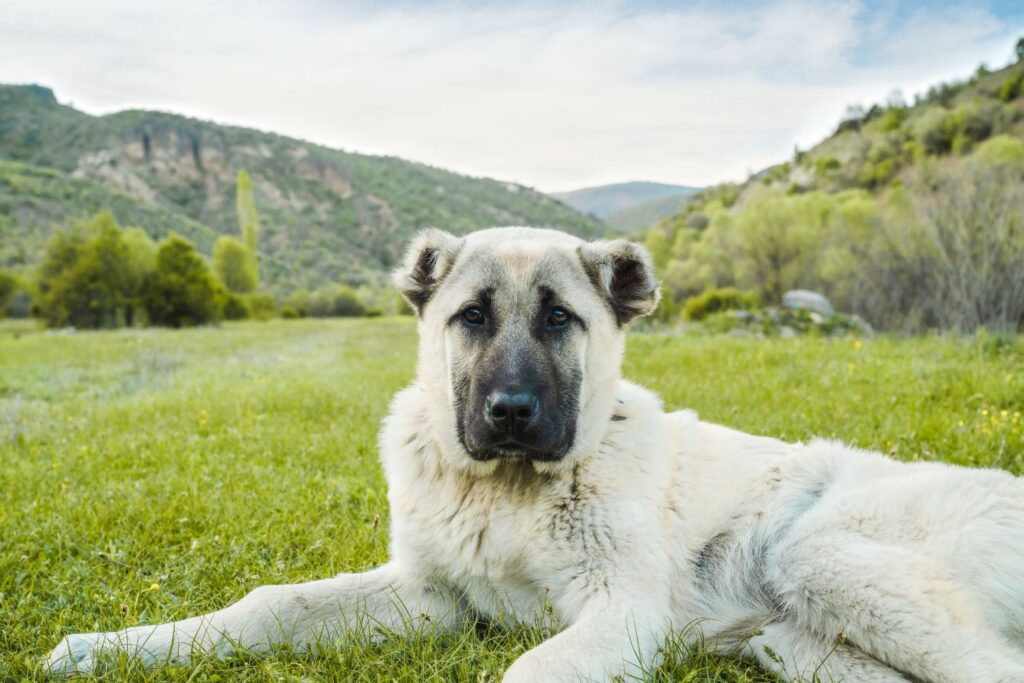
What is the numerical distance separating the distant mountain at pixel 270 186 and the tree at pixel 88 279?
101ft

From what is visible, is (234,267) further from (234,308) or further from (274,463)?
(274,463)

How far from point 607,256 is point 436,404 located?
1159mm

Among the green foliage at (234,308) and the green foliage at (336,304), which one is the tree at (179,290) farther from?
the green foliage at (336,304)

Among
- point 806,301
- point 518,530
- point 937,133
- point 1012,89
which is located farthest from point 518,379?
point 1012,89

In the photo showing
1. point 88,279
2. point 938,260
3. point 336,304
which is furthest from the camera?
point 336,304

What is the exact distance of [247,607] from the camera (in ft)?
9.88

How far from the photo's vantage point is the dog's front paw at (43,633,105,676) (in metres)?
2.71

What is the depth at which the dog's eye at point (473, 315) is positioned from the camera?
3260 millimetres

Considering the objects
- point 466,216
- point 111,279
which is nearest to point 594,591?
point 111,279

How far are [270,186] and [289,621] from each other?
12107 centimetres

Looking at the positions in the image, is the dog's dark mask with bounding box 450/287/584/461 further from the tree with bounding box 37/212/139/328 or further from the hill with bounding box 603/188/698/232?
the hill with bounding box 603/188/698/232

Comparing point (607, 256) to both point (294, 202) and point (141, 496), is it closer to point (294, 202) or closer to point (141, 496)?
point (141, 496)

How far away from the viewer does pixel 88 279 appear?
35062 mm

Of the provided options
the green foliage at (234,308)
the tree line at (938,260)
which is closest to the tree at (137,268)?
the green foliage at (234,308)
